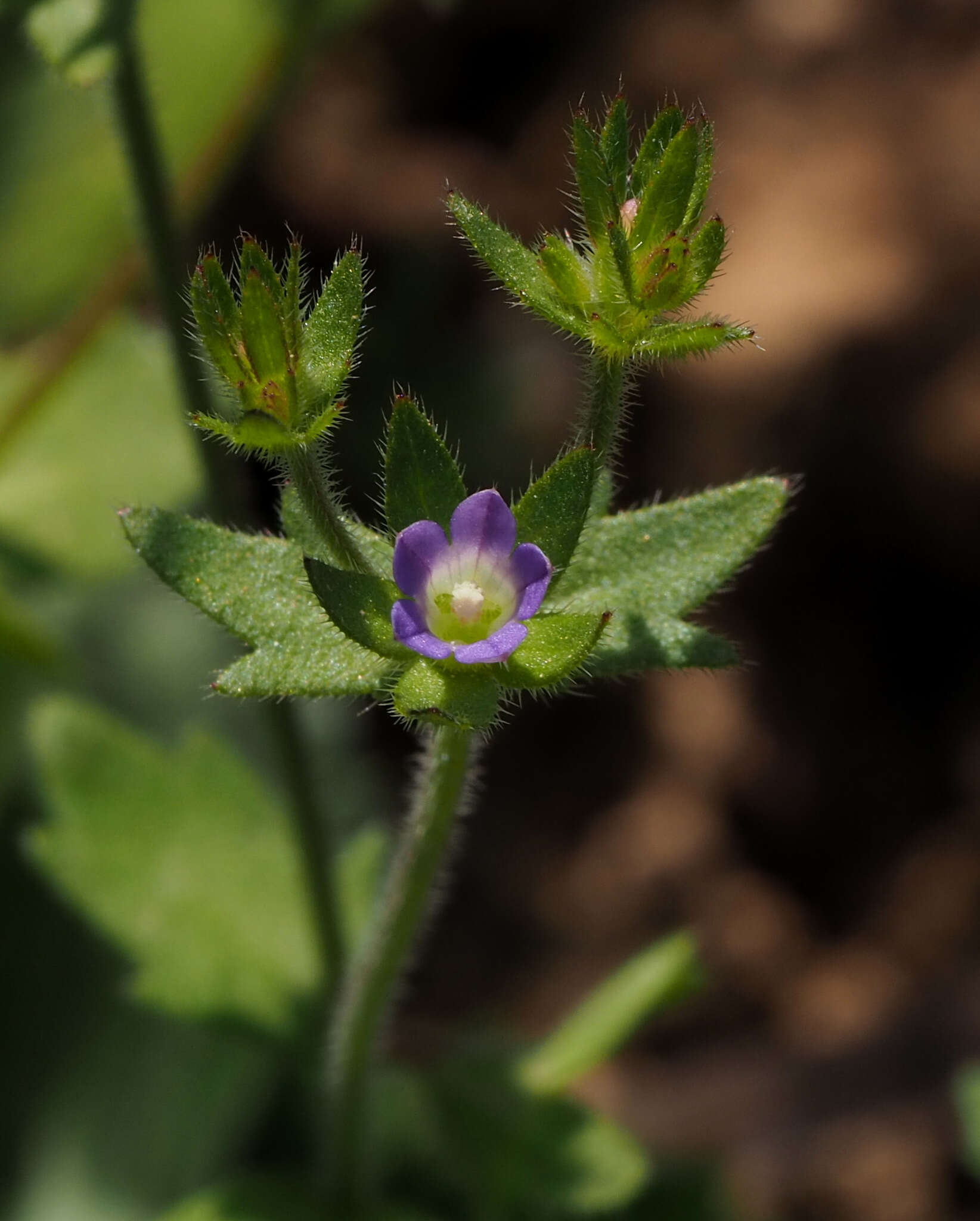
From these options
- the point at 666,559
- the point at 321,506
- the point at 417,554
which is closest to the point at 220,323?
the point at 321,506

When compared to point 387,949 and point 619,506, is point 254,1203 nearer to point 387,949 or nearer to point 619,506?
point 387,949

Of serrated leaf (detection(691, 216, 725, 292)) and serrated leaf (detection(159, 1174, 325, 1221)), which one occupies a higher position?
serrated leaf (detection(691, 216, 725, 292))

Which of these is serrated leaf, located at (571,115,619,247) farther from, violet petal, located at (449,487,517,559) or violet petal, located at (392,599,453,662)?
violet petal, located at (392,599,453,662)

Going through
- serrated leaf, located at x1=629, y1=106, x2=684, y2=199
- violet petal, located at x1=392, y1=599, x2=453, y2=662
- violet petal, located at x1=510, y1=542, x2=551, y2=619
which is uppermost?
serrated leaf, located at x1=629, y1=106, x2=684, y2=199

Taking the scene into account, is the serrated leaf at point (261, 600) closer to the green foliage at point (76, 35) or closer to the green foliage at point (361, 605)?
the green foliage at point (361, 605)

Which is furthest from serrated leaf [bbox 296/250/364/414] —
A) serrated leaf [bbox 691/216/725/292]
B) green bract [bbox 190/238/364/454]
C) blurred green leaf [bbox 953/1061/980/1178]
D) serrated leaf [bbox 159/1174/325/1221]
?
blurred green leaf [bbox 953/1061/980/1178]

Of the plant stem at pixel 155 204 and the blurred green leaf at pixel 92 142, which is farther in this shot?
the blurred green leaf at pixel 92 142

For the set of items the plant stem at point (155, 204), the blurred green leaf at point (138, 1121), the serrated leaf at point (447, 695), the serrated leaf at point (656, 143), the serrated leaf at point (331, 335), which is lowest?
the blurred green leaf at point (138, 1121)

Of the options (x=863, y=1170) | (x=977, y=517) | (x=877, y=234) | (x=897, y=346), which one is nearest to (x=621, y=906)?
(x=863, y=1170)

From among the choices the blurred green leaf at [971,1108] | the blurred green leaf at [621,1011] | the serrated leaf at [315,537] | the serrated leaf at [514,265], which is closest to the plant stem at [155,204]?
the serrated leaf at [315,537]
